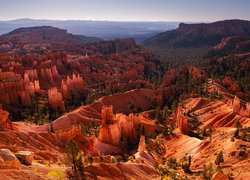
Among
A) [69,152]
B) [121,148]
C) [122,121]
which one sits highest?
[69,152]

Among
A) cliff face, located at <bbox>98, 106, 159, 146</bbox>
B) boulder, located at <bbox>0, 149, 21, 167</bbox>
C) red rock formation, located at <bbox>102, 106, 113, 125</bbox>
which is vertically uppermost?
boulder, located at <bbox>0, 149, 21, 167</bbox>

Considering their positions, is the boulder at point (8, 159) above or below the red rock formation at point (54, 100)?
above

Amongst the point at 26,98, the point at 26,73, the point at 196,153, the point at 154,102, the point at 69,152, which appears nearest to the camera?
the point at 69,152

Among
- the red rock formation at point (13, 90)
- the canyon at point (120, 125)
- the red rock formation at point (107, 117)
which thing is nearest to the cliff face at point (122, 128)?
the red rock formation at point (107, 117)

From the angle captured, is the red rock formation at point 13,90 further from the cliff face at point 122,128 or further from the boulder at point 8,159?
the boulder at point 8,159

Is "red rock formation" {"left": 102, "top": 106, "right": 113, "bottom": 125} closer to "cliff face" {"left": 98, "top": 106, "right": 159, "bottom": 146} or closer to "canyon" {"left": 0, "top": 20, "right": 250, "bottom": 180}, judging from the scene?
"cliff face" {"left": 98, "top": 106, "right": 159, "bottom": 146}

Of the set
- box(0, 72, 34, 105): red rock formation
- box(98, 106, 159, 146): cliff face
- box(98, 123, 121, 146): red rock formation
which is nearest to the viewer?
box(98, 123, 121, 146): red rock formation

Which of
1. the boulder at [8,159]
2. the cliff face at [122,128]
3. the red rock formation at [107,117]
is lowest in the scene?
the cliff face at [122,128]

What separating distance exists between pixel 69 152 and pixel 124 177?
6.08 meters

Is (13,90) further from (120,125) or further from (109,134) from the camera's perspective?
(109,134)

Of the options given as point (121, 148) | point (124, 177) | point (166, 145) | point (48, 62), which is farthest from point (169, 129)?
point (48, 62)

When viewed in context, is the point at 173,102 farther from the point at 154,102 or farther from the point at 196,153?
the point at 196,153

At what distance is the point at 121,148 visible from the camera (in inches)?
1906

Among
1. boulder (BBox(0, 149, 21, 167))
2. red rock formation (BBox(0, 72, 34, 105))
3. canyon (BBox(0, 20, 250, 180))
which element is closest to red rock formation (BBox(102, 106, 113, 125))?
canyon (BBox(0, 20, 250, 180))
